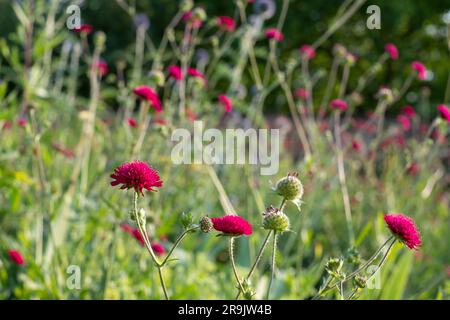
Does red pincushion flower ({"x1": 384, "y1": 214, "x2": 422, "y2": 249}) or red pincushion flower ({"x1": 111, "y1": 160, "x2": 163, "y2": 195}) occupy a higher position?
red pincushion flower ({"x1": 111, "y1": 160, "x2": 163, "y2": 195})

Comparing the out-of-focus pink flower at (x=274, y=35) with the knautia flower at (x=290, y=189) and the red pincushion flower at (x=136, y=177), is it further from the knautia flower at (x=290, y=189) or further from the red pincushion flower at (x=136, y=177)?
the red pincushion flower at (x=136, y=177)

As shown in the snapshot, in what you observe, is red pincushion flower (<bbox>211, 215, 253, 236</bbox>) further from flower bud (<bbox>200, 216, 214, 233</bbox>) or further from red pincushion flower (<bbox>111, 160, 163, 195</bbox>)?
red pincushion flower (<bbox>111, 160, 163, 195</bbox>)

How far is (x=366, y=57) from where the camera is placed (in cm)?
1384

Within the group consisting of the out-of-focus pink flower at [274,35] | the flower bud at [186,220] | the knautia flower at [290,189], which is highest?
the out-of-focus pink flower at [274,35]

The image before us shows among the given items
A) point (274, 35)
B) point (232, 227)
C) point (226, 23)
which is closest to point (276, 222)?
point (232, 227)

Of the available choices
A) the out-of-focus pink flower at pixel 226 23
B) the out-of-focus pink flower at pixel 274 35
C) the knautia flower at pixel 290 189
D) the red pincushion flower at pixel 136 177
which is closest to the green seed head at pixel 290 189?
the knautia flower at pixel 290 189

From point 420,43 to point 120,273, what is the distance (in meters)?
14.8

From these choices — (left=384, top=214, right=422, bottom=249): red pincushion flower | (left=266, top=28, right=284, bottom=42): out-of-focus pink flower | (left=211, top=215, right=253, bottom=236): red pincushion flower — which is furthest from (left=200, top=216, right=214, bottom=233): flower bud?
(left=266, top=28, right=284, bottom=42): out-of-focus pink flower

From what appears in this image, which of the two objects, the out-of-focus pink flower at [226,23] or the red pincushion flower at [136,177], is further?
the out-of-focus pink flower at [226,23]

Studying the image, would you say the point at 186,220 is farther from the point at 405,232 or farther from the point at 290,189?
the point at 405,232

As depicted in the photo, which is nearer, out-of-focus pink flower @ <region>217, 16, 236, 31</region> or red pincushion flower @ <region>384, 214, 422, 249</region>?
red pincushion flower @ <region>384, 214, 422, 249</region>

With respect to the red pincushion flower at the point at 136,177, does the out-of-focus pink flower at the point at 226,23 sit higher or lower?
higher
